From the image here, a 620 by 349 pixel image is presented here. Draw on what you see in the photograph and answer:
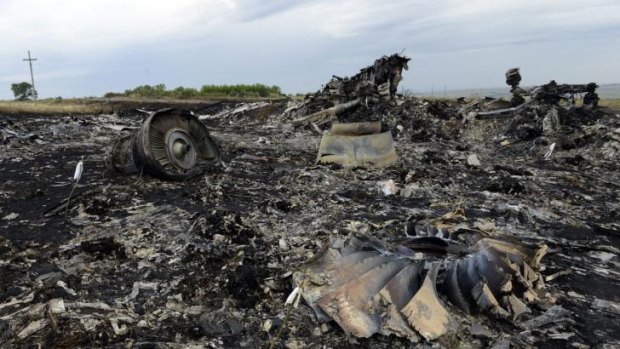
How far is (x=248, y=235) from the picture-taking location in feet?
15.3

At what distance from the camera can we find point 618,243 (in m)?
4.78

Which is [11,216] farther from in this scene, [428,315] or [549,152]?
[549,152]

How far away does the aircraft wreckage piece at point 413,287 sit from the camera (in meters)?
3.04

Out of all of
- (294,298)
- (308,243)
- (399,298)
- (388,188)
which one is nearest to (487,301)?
(399,298)

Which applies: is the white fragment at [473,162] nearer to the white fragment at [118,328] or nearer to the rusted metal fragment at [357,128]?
the rusted metal fragment at [357,128]

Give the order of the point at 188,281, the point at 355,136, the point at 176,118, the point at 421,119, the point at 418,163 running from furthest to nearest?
the point at 421,119 → the point at 418,163 → the point at 355,136 → the point at 176,118 → the point at 188,281

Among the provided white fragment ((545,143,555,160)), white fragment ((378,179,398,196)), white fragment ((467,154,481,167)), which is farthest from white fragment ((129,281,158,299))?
white fragment ((545,143,555,160))

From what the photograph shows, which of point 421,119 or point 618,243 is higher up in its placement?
point 421,119

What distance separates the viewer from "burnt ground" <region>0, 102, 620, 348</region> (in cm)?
310

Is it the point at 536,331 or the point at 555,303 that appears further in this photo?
the point at 555,303

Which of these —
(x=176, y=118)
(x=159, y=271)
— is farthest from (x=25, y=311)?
(x=176, y=118)

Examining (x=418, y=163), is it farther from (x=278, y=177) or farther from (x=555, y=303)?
(x=555, y=303)

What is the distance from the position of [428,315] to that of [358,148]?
5315 mm

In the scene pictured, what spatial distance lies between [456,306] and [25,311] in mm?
3020
